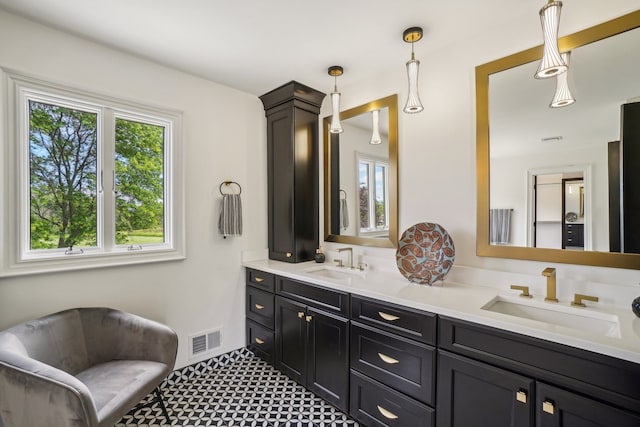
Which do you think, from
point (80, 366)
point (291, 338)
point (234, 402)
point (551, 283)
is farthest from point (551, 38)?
point (80, 366)

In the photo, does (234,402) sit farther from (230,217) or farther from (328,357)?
(230,217)

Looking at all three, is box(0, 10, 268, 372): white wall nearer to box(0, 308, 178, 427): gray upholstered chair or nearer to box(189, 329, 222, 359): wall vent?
box(189, 329, 222, 359): wall vent

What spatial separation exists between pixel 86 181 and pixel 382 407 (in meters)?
2.44

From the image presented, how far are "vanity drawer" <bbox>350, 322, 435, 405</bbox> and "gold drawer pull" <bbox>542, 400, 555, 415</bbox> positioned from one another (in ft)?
1.47

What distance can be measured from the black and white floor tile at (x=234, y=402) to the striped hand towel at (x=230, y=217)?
1134 millimetres

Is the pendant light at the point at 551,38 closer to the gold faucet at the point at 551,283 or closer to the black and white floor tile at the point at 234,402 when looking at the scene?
the gold faucet at the point at 551,283

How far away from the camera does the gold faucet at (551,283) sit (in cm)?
153

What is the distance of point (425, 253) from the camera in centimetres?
197

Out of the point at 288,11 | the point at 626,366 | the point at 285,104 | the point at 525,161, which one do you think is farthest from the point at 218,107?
the point at 626,366

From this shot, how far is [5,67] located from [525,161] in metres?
3.08

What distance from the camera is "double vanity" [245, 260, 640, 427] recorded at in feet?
3.54

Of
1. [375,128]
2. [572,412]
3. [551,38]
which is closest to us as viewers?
[572,412]

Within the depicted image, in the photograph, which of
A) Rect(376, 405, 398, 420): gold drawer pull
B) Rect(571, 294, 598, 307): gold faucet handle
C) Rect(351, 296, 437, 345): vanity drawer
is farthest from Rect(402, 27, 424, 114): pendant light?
Rect(376, 405, 398, 420): gold drawer pull

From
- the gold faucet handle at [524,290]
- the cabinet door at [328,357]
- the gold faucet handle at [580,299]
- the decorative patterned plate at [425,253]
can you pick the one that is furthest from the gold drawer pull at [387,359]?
the gold faucet handle at [580,299]
